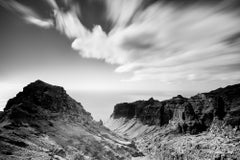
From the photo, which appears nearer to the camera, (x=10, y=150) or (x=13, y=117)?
(x=10, y=150)

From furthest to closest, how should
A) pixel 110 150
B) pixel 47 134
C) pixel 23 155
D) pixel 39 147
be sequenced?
pixel 110 150
pixel 47 134
pixel 39 147
pixel 23 155

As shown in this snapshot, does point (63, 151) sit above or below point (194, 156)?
above

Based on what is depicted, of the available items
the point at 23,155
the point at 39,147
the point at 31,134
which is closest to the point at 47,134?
the point at 31,134

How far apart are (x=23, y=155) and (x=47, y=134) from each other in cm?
4393

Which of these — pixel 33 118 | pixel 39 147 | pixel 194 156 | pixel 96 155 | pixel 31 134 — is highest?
pixel 33 118

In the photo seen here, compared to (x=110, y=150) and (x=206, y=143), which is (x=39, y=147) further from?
(x=206, y=143)

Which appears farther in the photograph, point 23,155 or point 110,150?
point 110,150

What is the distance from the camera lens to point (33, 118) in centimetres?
19488

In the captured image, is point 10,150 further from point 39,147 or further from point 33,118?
point 33,118

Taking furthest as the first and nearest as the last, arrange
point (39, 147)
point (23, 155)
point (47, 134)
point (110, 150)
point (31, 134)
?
1. point (110, 150)
2. point (47, 134)
3. point (31, 134)
4. point (39, 147)
5. point (23, 155)

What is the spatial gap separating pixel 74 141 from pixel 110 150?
34.5 m

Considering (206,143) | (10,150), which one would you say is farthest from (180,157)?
(10,150)

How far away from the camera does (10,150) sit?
448 feet

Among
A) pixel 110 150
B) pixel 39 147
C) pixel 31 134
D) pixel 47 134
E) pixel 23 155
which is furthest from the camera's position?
pixel 110 150
